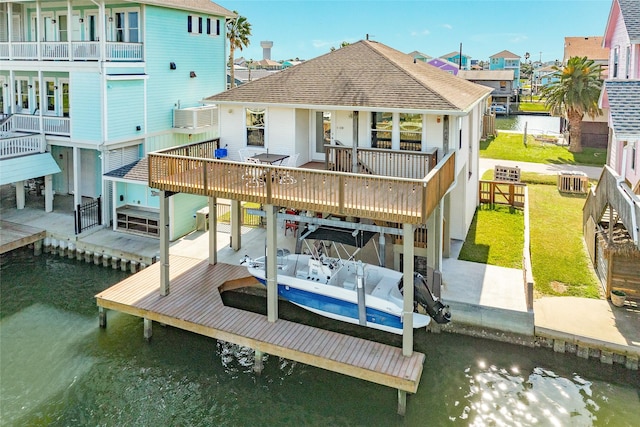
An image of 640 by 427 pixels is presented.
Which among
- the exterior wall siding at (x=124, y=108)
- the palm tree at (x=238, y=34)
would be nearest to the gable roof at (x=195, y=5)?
the exterior wall siding at (x=124, y=108)

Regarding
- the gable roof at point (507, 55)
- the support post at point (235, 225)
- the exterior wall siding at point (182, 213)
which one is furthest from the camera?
the gable roof at point (507, 55)

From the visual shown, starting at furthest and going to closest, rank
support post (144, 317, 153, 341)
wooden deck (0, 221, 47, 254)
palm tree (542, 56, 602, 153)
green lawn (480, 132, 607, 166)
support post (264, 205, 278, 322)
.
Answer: palm tree (542, 56, 602, 153) < green lawn (480, 132, 607, 166) < wooden deck (0, 221, 47, 254) < support post (144, 317, 153, 341) < support post (264, 205, 278, 322)

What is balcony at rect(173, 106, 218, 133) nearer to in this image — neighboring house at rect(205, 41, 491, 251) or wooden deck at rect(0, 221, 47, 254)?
neighboring house at rect(205, 41, 491, 251)

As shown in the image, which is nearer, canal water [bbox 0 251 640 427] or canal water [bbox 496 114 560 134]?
canal water [bbox 0 251 640 427]

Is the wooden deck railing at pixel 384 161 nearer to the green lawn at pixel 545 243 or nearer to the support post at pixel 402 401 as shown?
the green lawn at pixel 545 243

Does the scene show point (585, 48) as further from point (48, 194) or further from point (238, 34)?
point (48, 194)

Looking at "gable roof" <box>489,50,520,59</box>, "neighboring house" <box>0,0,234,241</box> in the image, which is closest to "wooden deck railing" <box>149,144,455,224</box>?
"neighboring house" <box>0,0,234,241</box>

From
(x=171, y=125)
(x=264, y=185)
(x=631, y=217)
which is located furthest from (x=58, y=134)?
(x=631, y=217)
